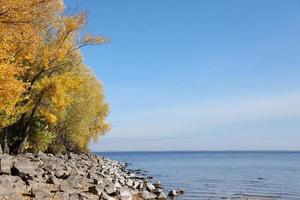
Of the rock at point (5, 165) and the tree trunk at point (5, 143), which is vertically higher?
the tree trunk at point (5, 143)

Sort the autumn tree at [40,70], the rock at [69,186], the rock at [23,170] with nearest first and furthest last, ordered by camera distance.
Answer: the rock at [69,186]
the rock at [23,170]
the autumn tree at [40,70]

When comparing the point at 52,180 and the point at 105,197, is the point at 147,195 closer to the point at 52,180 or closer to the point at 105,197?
the point at 105,197

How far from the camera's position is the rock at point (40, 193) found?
21.4 meters

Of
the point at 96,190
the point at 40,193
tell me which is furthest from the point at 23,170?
the point at 96,190

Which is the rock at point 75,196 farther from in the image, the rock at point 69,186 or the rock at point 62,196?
the rock at point 69,186

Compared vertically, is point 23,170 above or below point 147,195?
above

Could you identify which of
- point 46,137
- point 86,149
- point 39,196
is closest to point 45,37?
point 46,137

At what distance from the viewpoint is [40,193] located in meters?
21.8

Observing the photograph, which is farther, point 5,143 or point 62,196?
point 5,143

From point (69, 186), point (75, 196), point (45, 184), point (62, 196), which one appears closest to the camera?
point (62, 196)

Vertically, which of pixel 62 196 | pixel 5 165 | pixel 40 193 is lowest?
pixel 62 196

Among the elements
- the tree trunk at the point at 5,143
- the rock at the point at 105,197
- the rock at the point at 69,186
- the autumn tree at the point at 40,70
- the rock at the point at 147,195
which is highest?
the autumn tree at the point at 40,70

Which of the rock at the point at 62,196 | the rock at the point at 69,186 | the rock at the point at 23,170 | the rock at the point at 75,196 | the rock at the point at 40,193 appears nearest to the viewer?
the rock at the point at 40,193

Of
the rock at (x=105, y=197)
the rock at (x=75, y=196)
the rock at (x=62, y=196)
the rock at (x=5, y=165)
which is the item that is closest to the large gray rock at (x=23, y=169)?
the rock at (x=5, y=165)
